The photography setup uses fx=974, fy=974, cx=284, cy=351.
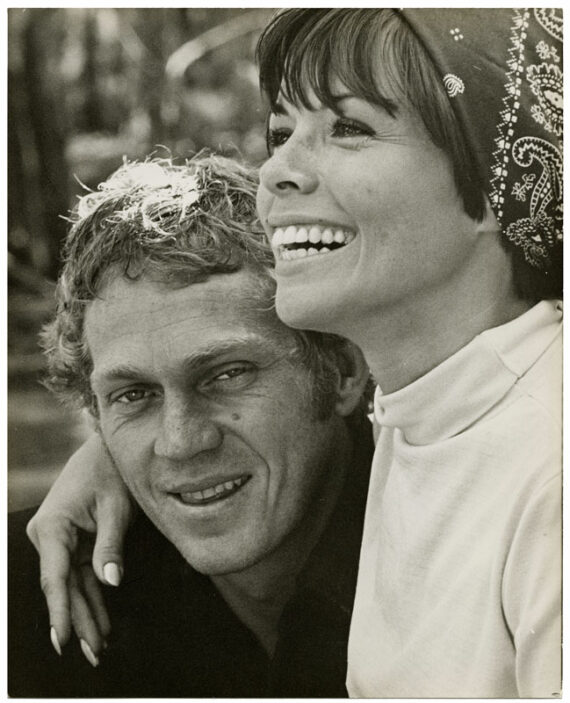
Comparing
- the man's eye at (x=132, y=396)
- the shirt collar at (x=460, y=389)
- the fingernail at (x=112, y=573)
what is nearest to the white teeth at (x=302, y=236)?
the shirt collar at (x=460, y=389)

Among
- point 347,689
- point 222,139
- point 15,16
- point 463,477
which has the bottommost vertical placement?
point 347,689

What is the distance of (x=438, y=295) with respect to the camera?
259cm

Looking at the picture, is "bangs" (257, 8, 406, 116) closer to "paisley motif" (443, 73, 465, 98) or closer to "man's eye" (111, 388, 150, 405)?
"paisley motif" (443, 73, 465, 98)

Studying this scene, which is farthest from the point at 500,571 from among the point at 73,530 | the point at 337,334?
the point at 73,530

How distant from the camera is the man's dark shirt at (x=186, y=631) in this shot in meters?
2.74

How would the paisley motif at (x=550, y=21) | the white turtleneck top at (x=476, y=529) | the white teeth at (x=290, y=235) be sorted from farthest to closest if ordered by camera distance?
the paisley motif at (x=550, y=21), the white teeth at (x=290, y=235), the white turtleneck top at (x=476, y=529)

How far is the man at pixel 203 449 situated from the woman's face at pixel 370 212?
18 cm

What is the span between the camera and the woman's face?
2555 mm

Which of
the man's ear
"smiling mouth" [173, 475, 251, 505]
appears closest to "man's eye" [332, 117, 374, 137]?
the man's ear

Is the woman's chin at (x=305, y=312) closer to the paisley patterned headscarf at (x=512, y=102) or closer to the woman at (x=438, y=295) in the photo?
the woman at (x=438, y=295)

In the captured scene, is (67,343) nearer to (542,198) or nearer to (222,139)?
(222,139)

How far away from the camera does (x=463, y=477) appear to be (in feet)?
8.43

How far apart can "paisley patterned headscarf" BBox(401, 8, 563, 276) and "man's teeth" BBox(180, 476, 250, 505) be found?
39.4 inches

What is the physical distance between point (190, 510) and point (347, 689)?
2.19ft
